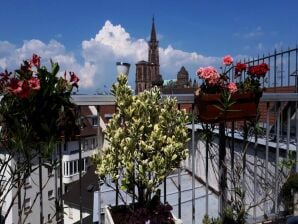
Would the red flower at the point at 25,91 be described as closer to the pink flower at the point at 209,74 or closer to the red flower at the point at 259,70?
the pink flower at the point at 209,74

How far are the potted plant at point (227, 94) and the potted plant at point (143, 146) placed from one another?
26 cm

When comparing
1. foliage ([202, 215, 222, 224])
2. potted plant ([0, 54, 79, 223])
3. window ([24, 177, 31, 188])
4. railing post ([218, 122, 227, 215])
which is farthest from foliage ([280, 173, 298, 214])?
window ([24, 177, 31, 188])

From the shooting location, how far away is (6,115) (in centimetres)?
186

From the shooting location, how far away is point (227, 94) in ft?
8.03

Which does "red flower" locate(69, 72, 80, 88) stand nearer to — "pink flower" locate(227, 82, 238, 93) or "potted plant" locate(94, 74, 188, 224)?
"potted plant" locate(94, 74, 188, 224)

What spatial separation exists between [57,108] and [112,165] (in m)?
0.49

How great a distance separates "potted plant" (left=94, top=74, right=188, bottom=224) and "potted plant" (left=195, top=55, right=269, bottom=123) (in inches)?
10.2

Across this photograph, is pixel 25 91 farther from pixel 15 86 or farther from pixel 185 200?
pixel 185 200

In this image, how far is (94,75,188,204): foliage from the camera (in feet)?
6.96

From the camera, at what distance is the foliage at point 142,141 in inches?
83.5

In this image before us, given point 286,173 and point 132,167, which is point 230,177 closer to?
point 286,173

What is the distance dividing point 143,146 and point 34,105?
687 millimetres

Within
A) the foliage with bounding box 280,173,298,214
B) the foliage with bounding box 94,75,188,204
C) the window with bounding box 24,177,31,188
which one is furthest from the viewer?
the foliage with bounding box 280,173,298,214

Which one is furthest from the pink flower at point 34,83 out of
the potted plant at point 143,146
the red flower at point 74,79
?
the potted plant at point 143,146
